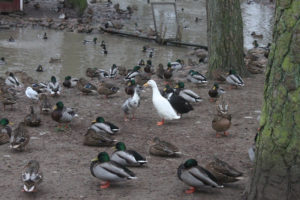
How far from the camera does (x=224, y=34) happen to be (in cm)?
1342

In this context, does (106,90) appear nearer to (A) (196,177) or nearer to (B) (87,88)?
(B) (87,88)

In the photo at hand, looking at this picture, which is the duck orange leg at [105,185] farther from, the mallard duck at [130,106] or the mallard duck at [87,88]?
the mallard duck at [87,88]

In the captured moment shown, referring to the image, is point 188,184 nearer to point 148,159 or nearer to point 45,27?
point 148,159

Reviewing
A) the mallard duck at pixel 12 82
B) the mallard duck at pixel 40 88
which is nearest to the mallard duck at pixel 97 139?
the mallard duck at pixel 40 88

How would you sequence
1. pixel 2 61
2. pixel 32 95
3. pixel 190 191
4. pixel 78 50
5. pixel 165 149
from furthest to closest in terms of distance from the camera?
1. pixel 78 50
2. pixel 2 61
3. pixel 32 95
4. pixel 165 149
5. pixel 190 191

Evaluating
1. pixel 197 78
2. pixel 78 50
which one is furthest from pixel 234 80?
pixel 78 50

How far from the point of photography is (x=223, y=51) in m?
13.6

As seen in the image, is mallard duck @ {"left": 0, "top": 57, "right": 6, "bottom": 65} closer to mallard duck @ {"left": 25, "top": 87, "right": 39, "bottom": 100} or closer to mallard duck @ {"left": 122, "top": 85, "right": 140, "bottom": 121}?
mallard duck @ {"left": 25, "top": 87, "right": 39, "bottom": 100}

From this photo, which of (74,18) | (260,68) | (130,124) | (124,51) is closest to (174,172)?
(130,124)

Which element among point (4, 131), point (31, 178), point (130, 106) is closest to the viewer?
point (31, 178)

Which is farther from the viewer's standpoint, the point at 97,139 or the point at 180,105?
the point at 180,105

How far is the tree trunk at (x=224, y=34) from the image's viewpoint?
13352 millimetres

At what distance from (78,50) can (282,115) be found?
17.8 meters

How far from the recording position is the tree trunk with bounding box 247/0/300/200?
520cm
